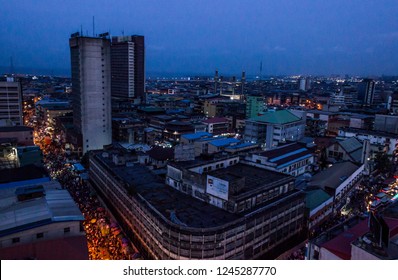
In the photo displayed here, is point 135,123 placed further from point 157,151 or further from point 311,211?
point 311,211

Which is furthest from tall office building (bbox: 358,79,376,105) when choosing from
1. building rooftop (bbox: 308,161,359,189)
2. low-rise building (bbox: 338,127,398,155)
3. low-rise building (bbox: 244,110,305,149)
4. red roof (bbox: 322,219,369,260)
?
red roof (bbox: 322,219,369,260)

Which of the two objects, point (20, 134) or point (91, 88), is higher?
point (91, 88)

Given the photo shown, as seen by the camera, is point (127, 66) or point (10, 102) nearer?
point (10, 102)

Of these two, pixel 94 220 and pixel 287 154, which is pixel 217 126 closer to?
pixel 287 154

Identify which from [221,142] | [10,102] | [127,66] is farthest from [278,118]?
[127,66]

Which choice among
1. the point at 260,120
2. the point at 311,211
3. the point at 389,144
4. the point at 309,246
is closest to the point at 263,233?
the point at 309,246
